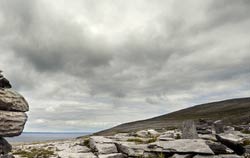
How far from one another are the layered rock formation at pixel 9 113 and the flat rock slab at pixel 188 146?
13875mm

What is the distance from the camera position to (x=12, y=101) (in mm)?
24469

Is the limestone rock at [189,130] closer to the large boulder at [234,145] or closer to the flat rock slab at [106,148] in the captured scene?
the large boulder at [234,145]

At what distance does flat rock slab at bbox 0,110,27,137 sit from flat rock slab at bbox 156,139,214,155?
45.2ft

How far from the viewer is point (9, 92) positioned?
2480 cm

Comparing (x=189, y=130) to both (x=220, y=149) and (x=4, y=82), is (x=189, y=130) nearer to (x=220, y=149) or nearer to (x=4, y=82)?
(x=220, y=149)

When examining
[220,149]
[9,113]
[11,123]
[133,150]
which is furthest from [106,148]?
[220,149]

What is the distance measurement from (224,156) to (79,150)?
17.5 meters

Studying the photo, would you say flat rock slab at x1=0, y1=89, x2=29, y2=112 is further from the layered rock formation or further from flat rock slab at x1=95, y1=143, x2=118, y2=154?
flat rock slab at x1=95, y1=143, x2=118, y2=154

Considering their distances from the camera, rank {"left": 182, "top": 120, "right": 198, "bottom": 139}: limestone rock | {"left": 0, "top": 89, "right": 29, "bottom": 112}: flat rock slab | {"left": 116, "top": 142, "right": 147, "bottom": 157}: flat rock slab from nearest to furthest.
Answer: {"left": 0, "top": 89, "right": 29, "bottom": 112}: flat rock slab, {"left": 116, "top": 142, "right": 147, "bottom": 157}: flat rock slab, {"left": 182, "top": 120, "right": 198, "bottom": 139}: limestone rock

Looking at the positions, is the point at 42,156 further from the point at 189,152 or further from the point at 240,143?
the point at 240,143

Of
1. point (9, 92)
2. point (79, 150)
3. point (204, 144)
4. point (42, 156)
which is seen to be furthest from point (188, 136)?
point (9, 92)

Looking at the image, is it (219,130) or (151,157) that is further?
(219,130)

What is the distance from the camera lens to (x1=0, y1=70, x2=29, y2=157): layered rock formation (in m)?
23.8

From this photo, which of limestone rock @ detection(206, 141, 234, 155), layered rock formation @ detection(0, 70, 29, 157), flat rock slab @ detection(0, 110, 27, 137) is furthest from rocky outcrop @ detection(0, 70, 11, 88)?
limestone rock @ detection(206, 141, 234, 155)
